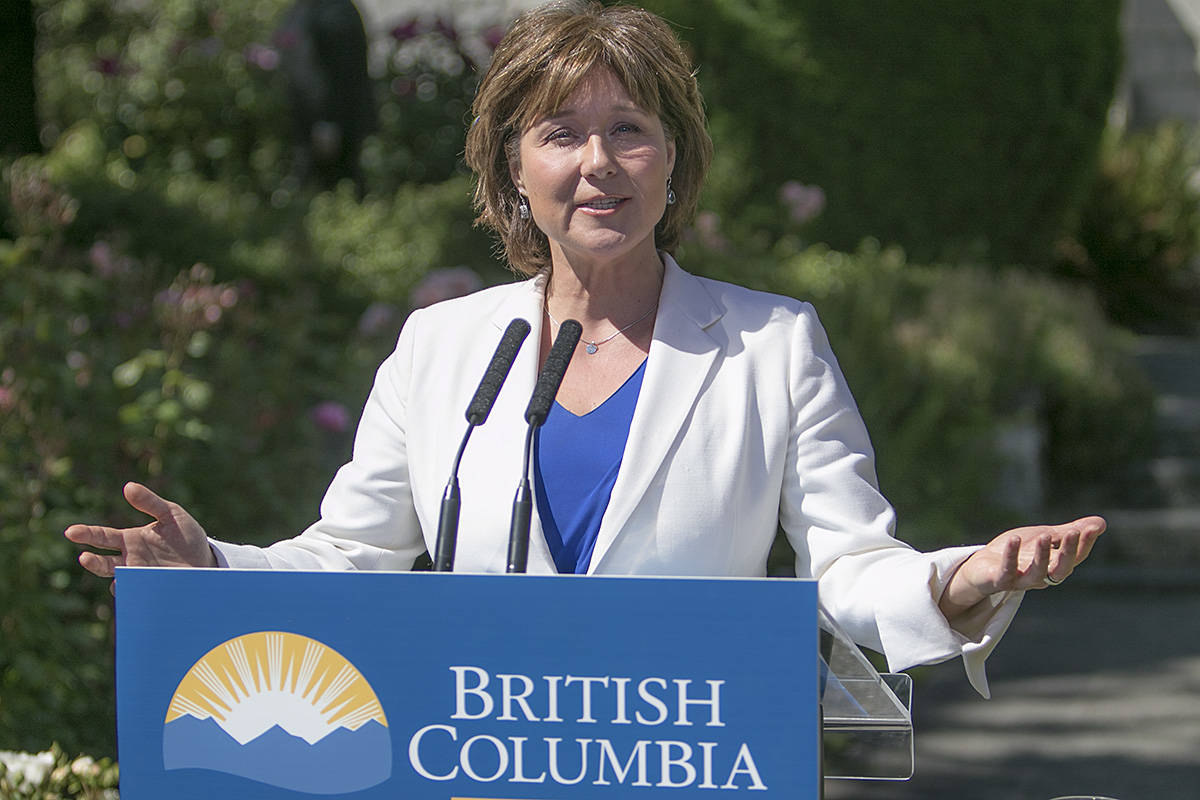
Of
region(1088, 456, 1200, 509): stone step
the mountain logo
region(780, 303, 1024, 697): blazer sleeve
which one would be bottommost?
region(1088, 456, 1200, 509): stone step

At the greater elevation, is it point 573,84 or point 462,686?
point 573,84

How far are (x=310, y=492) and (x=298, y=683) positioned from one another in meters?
3.38

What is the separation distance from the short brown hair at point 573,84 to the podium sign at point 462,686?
32.3 inches

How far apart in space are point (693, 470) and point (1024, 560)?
0.50 metres

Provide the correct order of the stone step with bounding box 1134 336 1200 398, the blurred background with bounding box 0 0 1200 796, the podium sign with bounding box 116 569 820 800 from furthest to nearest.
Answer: the stone step with bounding box 1134 336 1200 398, the blurred background with bounding box 0 0 1200 796, the podium sign with bounding box 116 569 820 800

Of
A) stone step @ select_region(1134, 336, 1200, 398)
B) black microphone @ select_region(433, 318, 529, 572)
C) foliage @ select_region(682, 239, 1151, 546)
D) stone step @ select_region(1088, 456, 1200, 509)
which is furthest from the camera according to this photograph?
stone step @ select_region(1134, 336, 1200, 398)

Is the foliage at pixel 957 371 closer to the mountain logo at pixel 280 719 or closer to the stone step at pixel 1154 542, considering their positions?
the stone step at pixel 1154 542

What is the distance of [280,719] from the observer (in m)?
1.71

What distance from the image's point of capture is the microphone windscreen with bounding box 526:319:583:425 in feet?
6.15

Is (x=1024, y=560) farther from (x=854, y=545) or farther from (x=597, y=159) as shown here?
(x=597, y=159)

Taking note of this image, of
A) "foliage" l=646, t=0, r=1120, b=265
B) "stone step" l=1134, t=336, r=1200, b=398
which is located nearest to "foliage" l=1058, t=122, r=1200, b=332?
"stone step" l=1134, t=336, r=1200, b=398

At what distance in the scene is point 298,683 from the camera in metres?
1.69

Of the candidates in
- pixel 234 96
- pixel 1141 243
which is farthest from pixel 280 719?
pixel 1141 243

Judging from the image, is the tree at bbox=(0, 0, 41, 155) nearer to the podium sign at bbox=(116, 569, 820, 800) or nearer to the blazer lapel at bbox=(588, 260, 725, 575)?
the blazer lapel at bbox=(588, 260, 725, 575)
